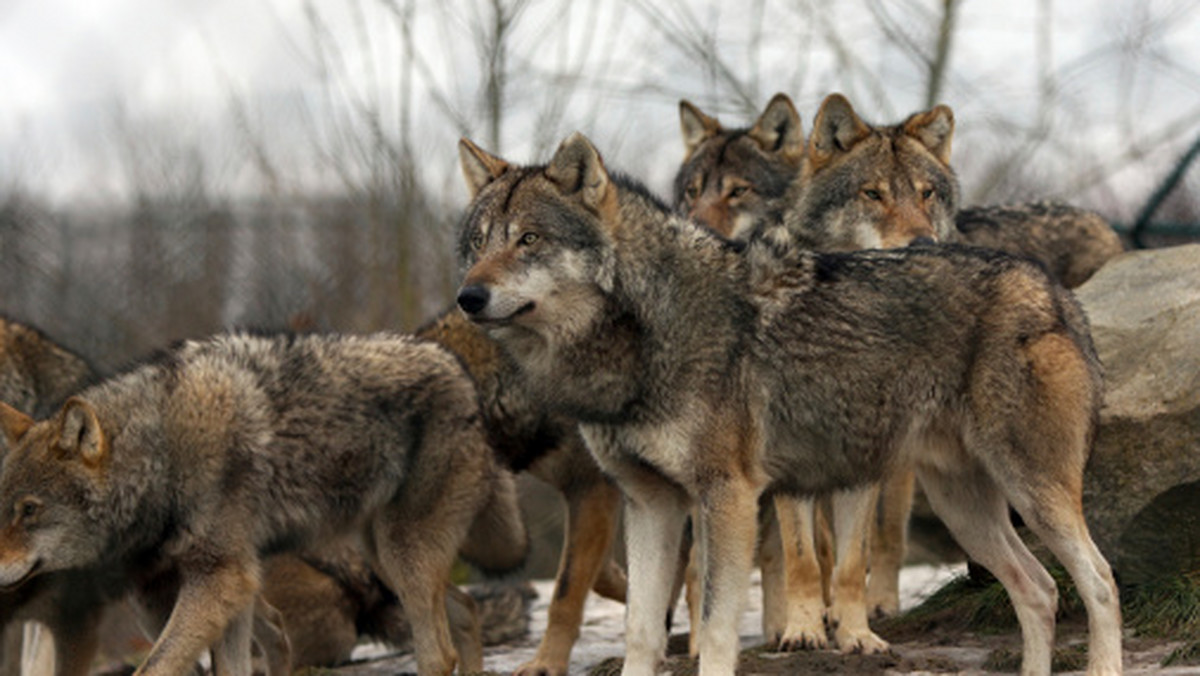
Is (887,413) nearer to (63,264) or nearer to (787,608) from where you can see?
(787,608)

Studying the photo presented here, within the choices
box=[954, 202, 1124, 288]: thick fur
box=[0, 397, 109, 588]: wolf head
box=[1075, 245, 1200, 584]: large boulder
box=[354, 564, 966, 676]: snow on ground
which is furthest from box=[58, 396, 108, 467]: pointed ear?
box=[954, 202, 1124, 288]: thick fur

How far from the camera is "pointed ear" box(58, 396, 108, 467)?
6.00m

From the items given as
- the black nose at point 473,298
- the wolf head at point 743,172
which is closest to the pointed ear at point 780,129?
the wolf head at point 743,172

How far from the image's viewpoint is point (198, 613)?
19.3 ft

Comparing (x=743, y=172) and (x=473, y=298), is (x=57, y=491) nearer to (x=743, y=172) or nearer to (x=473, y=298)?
(x=473, y=298)

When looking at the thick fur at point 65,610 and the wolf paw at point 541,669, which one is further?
the wolf paw at point 541,669

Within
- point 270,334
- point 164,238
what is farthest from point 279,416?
point 164,238

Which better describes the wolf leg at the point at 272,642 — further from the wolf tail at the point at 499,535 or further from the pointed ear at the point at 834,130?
the pointed ear at the point at 834,130

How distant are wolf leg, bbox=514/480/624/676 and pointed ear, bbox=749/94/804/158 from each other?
2409 millimetres

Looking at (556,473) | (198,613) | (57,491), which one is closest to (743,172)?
(556,473)

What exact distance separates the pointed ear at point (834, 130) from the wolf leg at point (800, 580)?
2100 millimetres

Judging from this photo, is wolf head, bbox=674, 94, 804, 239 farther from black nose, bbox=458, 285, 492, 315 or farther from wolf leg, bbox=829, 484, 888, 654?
black nose, bbox=458, 285, 492, 315

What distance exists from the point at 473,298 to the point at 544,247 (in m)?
0.42

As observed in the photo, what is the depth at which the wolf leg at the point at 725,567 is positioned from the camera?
5.02 meters
